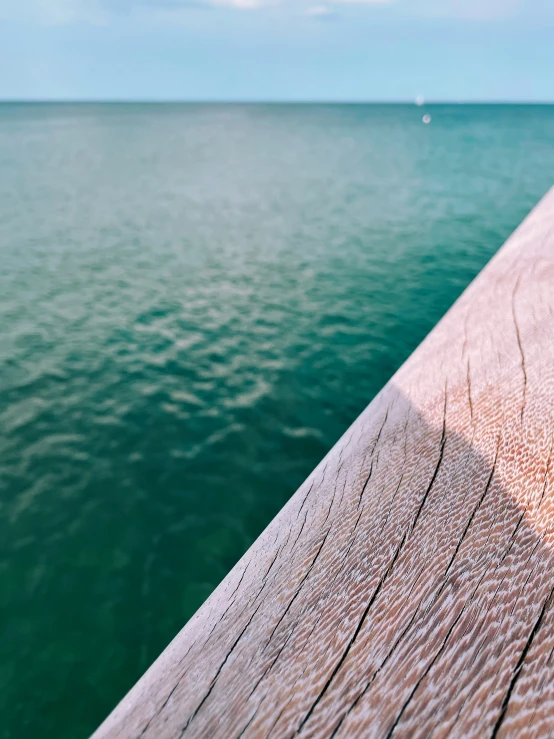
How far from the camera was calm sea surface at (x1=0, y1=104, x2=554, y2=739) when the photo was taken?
3209 millimetres

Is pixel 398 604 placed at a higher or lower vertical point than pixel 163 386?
higher

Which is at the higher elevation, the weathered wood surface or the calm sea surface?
the weathered wood surface

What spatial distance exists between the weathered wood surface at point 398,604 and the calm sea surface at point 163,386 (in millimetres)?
2557

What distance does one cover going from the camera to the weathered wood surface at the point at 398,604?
22.2 inches

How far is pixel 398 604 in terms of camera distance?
0.68 m

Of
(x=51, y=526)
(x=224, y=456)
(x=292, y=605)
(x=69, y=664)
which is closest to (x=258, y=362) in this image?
(x=224, y=456)

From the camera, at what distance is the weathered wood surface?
56 centimetres

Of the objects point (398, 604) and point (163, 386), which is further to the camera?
point (163, 386)

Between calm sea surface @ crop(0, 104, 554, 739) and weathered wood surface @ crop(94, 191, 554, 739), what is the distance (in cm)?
256

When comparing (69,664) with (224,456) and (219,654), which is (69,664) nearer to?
(224,456)

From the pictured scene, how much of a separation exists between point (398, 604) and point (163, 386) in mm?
5150

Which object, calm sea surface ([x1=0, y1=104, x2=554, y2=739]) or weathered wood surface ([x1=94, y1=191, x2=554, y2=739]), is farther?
calm sea surface ([x1=0, y1=104, x2=554, y2=739])

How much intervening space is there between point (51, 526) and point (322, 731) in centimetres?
380

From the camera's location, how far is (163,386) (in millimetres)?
5629
